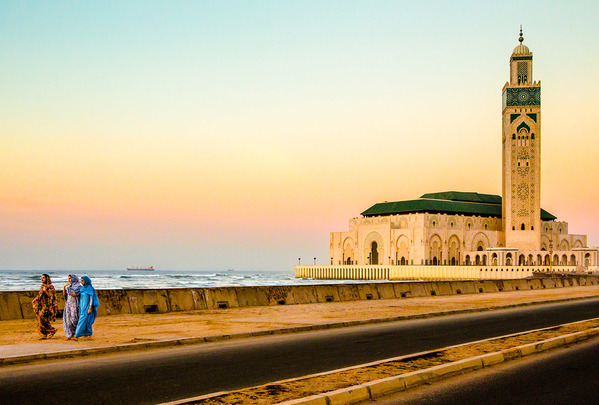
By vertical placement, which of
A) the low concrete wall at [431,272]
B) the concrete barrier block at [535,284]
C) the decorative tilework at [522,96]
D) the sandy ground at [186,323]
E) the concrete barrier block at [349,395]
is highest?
the decorative tilework at [522,96]

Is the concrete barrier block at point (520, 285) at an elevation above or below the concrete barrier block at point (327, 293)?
below

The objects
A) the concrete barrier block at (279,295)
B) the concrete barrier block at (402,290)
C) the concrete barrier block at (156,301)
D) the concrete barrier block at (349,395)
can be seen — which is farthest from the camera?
the concrete barrier block at (402,290)

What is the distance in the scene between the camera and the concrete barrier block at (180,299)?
22.5m

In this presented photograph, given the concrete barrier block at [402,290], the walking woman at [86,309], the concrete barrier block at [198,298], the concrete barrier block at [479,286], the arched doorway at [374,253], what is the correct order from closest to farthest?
the walking woman at [86,309] → the concrete barrier block at [198,298] → the concrete barrier block at [402,290] → the concrete barrier block at [479,286] → the arched doorway at [374,253]

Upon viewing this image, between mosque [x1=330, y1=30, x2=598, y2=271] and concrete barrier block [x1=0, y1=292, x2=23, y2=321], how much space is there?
120693 millimetres

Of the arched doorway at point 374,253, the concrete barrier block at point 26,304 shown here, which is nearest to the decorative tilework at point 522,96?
the arched doorway at point 374,253

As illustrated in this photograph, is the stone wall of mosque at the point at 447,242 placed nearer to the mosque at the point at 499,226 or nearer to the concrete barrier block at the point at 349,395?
the mosque at the point at 499,226

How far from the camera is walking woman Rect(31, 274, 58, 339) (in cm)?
1442

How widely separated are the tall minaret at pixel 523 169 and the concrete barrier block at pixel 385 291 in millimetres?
106449

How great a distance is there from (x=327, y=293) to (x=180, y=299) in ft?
27.0

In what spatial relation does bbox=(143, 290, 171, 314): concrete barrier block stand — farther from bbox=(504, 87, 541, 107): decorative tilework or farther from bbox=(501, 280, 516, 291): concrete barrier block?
bbox=(504, 87, 541, 107): decorative tilework

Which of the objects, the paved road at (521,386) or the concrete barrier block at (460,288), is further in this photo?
the concrete barrier block at (460,288)

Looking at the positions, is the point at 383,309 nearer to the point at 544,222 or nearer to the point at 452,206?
the point at 452,206

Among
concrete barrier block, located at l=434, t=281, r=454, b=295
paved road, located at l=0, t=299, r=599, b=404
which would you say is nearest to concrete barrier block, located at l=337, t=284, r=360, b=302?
concrete barrier block, located at l=434, t=281, r=454, b=295
